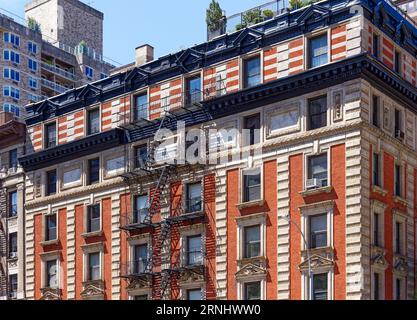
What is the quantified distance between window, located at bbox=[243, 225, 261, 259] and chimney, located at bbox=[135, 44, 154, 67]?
55.1 feet

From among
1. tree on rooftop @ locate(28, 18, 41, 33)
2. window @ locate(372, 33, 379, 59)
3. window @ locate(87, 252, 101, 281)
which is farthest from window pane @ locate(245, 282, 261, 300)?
tree on rooftop @ locate(28, 18, 41, 33)

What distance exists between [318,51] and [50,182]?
77.8 ft

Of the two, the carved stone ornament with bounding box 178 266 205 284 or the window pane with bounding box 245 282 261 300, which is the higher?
the carved stone ornament with bounding box 178 266 205 284

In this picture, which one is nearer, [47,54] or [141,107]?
[141,107]

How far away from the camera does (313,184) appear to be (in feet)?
143

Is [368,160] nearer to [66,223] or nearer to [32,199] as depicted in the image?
[66,223]

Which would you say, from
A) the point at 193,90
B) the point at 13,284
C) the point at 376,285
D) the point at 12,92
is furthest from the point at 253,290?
the point at 12,92

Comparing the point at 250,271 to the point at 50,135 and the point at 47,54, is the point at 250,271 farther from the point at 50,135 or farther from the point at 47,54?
the point at 47,54

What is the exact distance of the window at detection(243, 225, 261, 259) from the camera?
45.9 meters

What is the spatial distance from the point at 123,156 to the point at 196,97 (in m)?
6.99

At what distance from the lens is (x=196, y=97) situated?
5069cm

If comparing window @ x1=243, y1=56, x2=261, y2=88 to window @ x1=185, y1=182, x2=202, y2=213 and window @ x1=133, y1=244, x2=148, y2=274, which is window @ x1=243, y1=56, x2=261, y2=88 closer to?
window @ x1=185, y1=182, x2=202, y2=213

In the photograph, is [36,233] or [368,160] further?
[36,233]
